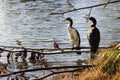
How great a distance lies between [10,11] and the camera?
36406 mm

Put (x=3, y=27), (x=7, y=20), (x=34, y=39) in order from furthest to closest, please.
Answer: (x=7, y=20) < (x=3, y=27) < (x=34, y=39)

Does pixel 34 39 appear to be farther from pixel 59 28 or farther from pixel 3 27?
pixel 3 27

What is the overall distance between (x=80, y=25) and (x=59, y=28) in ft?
4.41

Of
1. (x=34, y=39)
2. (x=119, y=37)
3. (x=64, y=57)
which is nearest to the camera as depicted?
(x=64, y=57)

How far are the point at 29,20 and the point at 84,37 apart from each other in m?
10.6

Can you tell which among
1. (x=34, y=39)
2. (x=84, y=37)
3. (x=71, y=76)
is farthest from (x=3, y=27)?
(x=71, y=76)

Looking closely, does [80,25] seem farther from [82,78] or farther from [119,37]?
[82,78]

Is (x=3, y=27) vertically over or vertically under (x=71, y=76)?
under

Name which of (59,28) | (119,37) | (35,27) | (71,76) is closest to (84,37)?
(119,37)

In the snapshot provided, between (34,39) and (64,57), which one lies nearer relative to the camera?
(64,57)

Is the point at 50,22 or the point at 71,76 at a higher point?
the point at 71,76

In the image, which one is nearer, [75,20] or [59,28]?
[59,28]

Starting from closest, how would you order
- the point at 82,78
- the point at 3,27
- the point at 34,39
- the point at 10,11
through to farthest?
1. the point at 82,78
2. the point at 34,39
3. the point at 3,27
4. the point at 10,11

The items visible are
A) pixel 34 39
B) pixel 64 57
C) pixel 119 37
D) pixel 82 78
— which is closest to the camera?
pixel 82 78
